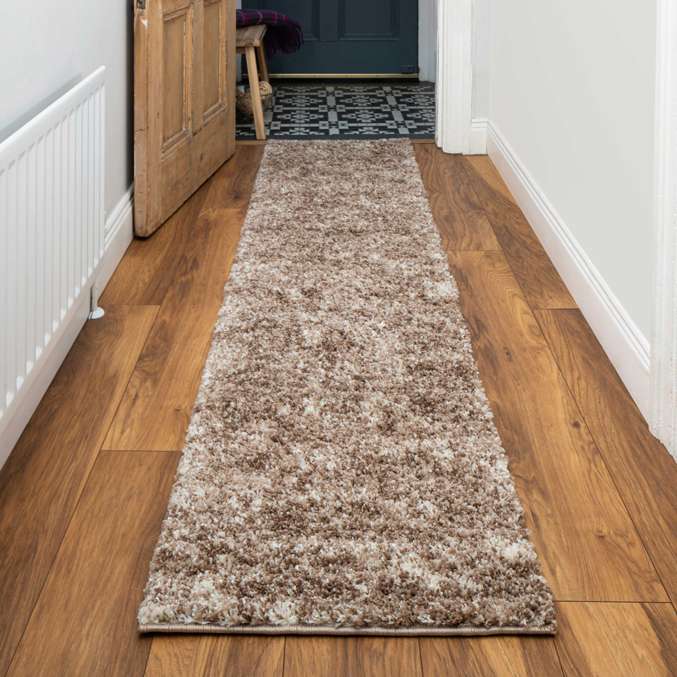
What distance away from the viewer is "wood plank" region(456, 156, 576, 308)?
2.57m

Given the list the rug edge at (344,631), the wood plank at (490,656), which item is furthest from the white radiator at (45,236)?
the wood plank at (490,656)

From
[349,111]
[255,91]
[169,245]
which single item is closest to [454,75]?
[255,91]

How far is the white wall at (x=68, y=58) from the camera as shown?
182cm

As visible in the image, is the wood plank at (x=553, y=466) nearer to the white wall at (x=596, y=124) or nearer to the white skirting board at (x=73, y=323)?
the white wall at (x=596, y=124)

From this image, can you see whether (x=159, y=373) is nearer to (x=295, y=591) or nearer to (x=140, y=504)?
(x=140, y=504)

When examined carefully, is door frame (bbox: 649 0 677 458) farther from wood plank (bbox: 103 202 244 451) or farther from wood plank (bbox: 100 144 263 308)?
wood plank (bbox: 100 144 263 308)

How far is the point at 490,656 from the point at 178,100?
2399mm

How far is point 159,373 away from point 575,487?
0.92 meters

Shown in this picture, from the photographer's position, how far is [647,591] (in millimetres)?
1416

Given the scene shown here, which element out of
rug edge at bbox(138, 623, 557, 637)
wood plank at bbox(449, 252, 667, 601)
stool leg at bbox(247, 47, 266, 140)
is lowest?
rug edge at bbox(138, 623, 557, 637)

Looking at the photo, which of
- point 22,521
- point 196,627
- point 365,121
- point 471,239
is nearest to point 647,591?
point 196,627

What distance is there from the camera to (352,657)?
1292mm

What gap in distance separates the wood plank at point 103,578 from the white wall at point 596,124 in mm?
A: 1032

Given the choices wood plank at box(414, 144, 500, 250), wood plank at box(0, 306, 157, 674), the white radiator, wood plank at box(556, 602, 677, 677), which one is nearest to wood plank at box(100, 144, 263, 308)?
wood plank at box(0, 306, 157, 674)
